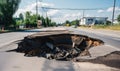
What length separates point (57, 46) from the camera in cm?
1461

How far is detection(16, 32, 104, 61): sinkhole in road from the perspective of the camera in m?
12.7

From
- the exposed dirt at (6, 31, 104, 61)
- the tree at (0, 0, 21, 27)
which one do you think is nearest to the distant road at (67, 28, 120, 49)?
the exposed dirt at (6, 31, 104, 61)

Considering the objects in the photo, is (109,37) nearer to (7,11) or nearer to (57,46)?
(57,46)

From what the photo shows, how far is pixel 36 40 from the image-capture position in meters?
15.0

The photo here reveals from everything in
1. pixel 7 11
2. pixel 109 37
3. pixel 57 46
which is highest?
pixel 7 11

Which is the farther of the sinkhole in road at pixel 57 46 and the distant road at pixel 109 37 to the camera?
the distant road at pixel 109 37

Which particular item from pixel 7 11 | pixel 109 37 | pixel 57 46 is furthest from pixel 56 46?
pixel 7 11

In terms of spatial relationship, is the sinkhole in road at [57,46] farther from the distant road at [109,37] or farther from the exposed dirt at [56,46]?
the distant road at [109,37]

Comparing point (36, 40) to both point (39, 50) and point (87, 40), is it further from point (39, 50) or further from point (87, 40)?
point (87, 40)

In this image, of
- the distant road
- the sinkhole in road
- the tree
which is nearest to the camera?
the sinkhole in road

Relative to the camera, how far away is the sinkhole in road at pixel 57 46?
41.6 ft

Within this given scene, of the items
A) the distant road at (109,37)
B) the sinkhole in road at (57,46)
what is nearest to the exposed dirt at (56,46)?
the sinkhole in road at (57,46)

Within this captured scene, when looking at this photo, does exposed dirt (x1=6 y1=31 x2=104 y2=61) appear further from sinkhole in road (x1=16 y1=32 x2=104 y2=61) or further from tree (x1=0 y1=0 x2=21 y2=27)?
tree (x1=0 y1=0 x2=21 y2=27)

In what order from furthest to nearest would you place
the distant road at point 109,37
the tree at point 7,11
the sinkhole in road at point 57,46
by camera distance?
the tree at point 7,11, the distant road at point 109,37, the sinkhole in road at point 57,46
